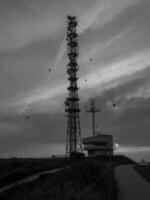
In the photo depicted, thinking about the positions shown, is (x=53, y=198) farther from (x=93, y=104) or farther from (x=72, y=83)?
(x=93, y=104)

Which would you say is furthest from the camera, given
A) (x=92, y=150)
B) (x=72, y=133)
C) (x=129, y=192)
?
(x=92, y=150)

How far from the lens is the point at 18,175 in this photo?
31.3 meters

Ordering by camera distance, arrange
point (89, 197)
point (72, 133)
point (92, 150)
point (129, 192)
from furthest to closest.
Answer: point (92, 150) → point (72, 133) → point (129, 192) → point (89, 197)

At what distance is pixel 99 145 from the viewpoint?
7781 centimetres

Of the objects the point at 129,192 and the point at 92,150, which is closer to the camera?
the point at 129,192

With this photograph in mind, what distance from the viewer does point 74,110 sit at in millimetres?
59062

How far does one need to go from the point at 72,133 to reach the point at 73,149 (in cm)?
343

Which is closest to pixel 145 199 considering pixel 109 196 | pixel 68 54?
pixel 109 196

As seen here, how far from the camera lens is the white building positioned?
77.6 meters

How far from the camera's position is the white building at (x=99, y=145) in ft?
254


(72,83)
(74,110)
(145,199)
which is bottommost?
(145,199)

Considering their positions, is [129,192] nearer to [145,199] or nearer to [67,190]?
[145,199]

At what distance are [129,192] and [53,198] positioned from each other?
23.0 ft

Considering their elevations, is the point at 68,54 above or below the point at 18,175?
above
